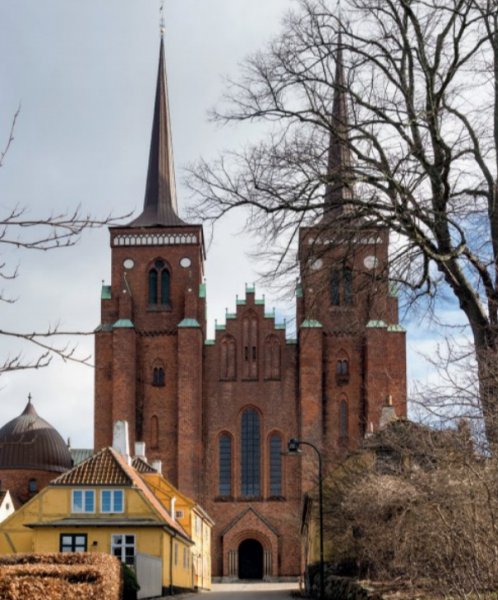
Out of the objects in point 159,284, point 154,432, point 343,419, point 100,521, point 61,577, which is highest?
point 159,284

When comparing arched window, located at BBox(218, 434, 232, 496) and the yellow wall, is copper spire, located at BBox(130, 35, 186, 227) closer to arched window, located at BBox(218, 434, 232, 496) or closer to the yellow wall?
arched window, located at BBox(218, 434, 232, 496)

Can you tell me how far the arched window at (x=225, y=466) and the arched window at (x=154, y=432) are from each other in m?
3.84

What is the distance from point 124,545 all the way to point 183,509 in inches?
434

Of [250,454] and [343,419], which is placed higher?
[343,419]

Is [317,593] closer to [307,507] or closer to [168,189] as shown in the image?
[307,507]

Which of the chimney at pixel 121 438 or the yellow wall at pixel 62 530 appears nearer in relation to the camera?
the yellow wall at pixel 62 530

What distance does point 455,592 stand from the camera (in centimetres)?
1281

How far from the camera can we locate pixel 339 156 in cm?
1466

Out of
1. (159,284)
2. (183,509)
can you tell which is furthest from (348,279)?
(159,284)

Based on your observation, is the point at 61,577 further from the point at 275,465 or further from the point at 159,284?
the point at 159,284

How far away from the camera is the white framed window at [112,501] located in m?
37.2

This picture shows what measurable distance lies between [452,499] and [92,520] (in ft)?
83.9

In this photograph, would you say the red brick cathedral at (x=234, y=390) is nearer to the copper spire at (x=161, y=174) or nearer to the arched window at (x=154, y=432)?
the arched window at (x=154, y=432)

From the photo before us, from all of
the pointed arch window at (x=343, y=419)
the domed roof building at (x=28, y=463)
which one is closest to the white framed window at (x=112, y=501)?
the pointed arch window at (x=343, y=419)
